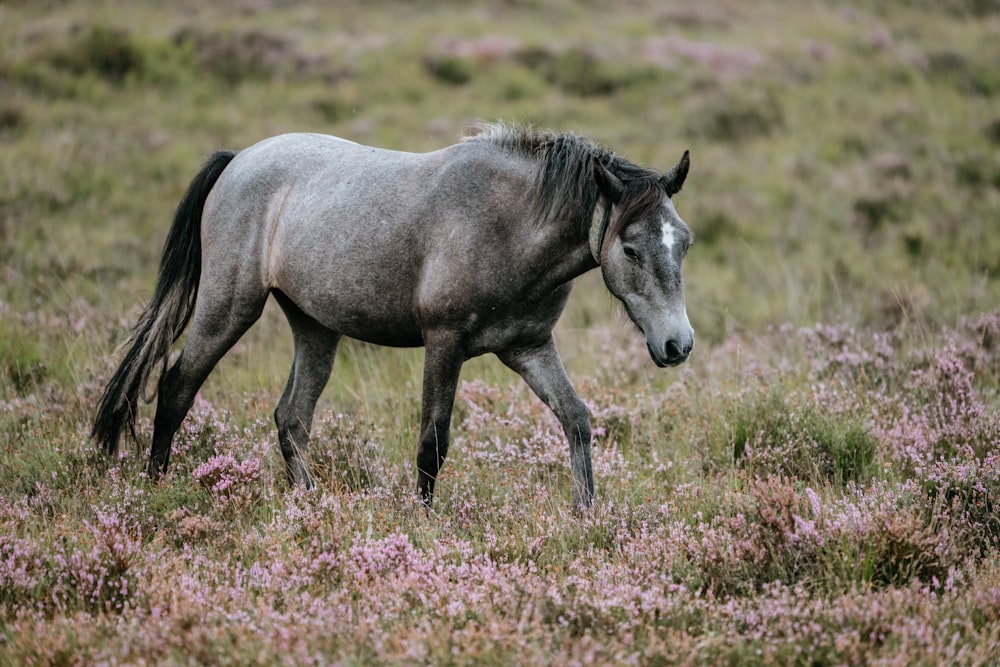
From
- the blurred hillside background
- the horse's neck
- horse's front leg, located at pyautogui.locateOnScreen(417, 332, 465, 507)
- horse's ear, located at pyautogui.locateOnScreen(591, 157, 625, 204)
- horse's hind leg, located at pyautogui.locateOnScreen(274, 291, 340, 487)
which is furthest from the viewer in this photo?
the blurred hillside background

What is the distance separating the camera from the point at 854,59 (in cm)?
1833

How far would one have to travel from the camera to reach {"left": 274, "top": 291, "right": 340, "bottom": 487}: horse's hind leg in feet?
17.7

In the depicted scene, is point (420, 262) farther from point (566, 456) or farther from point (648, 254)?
point (566, 456)

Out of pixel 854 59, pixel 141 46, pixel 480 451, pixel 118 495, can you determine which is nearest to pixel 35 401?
pixel 118 495

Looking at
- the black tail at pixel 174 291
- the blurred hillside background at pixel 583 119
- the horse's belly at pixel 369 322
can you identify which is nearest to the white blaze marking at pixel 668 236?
the horse's belly at pixel 369 322

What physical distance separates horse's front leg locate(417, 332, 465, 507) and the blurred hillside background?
322cm

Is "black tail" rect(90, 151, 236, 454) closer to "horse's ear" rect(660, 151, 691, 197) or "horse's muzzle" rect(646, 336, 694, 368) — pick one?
"horse's ear" rect(660, 151, 691, 197)

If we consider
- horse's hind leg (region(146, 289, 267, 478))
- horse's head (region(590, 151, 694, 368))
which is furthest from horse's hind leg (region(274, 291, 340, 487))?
horse's head (region(590, 151, 694, 368))

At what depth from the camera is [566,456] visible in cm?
534

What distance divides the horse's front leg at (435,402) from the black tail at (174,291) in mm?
1825

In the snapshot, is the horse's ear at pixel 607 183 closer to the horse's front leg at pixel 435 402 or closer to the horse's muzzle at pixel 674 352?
the horse's muzzle at pixel 674 352

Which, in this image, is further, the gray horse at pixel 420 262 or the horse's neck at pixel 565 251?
the horse's neck at pixel 565 251

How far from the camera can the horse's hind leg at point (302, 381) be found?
5402 millimetres

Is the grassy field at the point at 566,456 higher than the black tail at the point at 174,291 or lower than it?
lower
